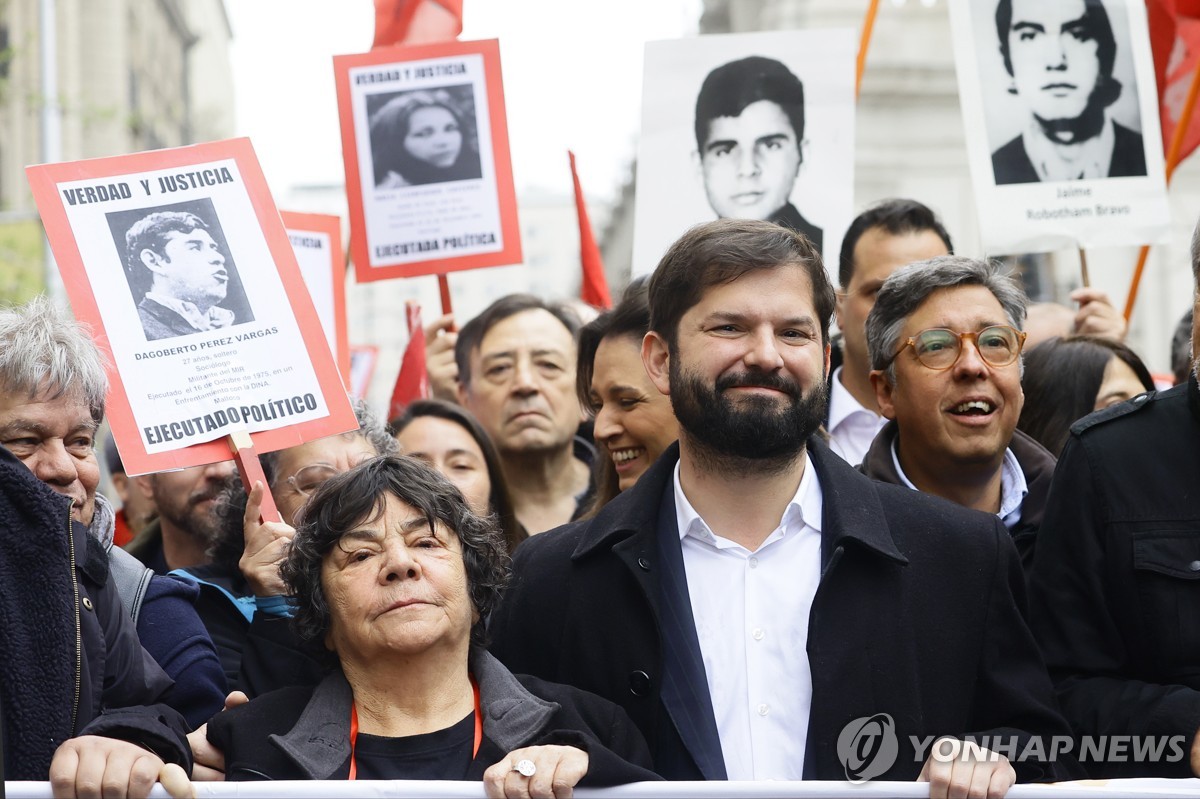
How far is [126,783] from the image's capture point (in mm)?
2984

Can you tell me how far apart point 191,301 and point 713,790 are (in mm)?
2084

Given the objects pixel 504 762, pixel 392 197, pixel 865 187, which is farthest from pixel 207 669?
pixel 865 187

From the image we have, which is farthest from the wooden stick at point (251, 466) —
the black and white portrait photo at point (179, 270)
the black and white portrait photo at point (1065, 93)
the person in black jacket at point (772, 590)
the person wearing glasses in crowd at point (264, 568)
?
the black and white portrait photo at point (1065, 93)

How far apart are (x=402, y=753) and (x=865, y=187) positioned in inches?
800

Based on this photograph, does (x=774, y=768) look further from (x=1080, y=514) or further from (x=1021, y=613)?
(x=1080, y=514)

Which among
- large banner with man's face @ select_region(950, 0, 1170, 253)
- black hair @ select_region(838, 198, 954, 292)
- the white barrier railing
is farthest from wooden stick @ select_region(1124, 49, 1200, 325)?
the white barrier railing

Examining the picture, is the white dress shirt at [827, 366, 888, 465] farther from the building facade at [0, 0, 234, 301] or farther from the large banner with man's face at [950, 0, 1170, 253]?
the building facade at [0, 0, 234, 301]

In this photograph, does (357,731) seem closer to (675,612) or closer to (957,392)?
(675,612)

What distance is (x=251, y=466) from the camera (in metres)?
4.17

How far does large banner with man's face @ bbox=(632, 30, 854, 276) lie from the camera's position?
5.96 meters

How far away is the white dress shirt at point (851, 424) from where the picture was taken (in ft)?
17.2

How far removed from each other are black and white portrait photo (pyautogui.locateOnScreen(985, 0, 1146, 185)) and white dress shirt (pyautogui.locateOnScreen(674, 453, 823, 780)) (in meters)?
2.70

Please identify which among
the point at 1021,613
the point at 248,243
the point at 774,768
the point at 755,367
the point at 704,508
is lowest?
the point at 774,768

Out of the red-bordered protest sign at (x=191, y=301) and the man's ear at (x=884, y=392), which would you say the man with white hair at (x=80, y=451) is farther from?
the man's ear at (x=884, y=392)
